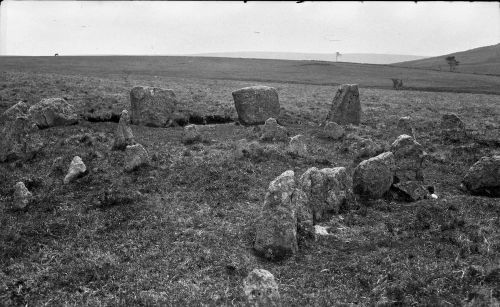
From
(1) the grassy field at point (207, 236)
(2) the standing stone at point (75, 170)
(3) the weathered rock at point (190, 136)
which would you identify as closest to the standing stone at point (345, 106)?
(1) the grassy field at point (207, 236)

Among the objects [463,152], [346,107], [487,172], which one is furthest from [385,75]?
[487,172]

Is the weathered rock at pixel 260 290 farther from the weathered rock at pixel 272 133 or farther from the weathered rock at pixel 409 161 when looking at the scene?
the weathered rock at pixel 272 133

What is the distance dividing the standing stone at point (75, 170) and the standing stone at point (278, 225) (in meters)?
9.63

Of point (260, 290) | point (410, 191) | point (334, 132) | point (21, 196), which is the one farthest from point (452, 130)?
point (21, 196)

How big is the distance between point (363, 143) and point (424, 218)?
9.97 meters

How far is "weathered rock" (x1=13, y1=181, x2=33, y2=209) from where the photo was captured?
16.0 m

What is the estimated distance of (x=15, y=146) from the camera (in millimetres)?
21219

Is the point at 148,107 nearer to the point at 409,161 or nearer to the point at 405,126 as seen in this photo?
the point at 409,161

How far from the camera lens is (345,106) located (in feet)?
107

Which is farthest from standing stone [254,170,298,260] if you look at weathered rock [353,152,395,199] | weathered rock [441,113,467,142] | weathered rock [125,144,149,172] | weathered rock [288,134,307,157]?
weathered rock [441,113,467,142]

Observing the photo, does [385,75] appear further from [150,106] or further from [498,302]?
[498,302]

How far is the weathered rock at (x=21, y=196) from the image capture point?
16.0 meters

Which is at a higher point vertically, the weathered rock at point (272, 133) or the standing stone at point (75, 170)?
the weathered rock at point (272, 133)

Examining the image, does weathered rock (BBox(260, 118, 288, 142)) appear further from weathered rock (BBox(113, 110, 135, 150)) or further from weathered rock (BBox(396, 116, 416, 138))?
weathered rock (BBox(396, 116, 416, 138))
